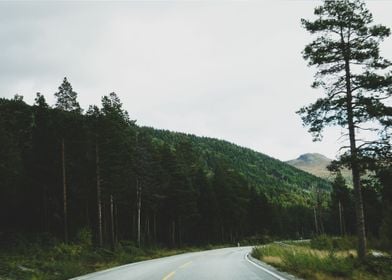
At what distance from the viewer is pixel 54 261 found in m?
24.2

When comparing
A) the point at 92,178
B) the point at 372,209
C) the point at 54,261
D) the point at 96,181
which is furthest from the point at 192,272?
the point at 372,209

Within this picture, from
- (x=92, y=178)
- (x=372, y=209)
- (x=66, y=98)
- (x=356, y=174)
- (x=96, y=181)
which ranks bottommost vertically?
(x=372, y=209)

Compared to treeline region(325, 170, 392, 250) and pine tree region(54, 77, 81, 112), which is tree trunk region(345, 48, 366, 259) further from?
pine tree region(54, 77, 81, 112)

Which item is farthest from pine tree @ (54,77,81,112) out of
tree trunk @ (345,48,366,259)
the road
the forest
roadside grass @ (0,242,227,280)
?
tree trunk @ (345,48,366,259)

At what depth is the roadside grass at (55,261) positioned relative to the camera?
59.1ft

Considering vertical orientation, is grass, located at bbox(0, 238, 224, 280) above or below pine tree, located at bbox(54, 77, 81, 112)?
below

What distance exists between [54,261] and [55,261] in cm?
10

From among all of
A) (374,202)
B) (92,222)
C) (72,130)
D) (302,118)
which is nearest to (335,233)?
(374,202)

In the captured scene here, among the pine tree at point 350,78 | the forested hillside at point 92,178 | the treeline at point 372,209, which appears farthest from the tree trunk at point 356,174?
the forested hillside at point 92,178

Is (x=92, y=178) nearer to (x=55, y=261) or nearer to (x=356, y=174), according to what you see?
(x=55, y=261)

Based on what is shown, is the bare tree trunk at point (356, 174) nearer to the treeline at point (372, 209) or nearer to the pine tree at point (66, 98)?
the treeline at point (372, 209)

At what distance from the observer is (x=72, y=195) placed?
153 ft

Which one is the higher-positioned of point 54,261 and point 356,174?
point 356,174

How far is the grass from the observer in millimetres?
18031
